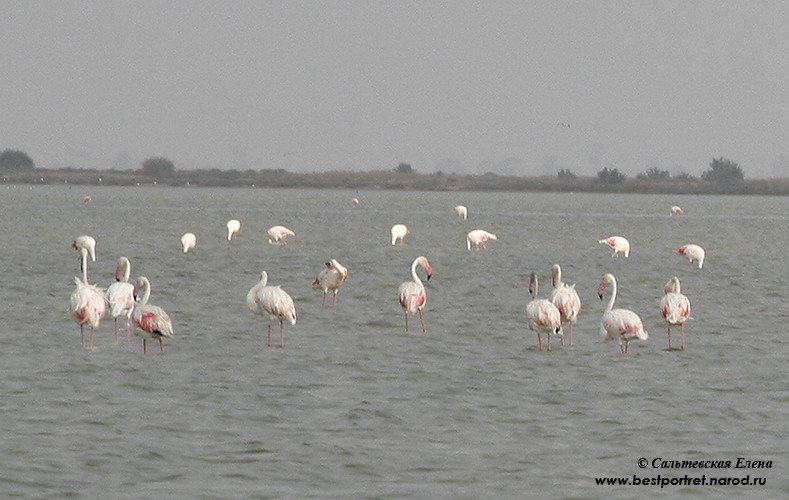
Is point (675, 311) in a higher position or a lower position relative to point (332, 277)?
higher

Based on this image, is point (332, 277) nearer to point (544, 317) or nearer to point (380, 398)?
point (544, 317)

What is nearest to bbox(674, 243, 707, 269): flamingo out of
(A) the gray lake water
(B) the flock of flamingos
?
(A) the gray lake water

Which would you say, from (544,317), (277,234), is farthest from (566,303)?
(277,234)

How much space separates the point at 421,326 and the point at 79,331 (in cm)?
535

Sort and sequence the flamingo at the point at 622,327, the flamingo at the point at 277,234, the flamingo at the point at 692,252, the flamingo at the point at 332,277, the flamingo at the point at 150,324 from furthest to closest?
the flamingo at the point at 277,234, the flamingo at the point at 692,252, the flamingo at the point at 332,277, the flamingo at the point at 622,327, the flamingo at the point at 150,324

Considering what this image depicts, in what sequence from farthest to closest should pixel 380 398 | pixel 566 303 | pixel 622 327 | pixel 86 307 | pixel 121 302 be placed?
pixel 121 302, pixel 566 303, pixel 86 307, pixel 622 327, pixel 380 398

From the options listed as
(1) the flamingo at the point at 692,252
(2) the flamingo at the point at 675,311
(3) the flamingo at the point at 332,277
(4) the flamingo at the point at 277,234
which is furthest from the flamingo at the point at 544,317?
(4) the flamingo at the point at 277,234

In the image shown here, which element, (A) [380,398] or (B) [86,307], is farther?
(B) [86,307]

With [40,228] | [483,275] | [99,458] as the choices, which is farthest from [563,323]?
[40,228]

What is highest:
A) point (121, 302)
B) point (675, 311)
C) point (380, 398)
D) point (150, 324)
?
point (675, 311)

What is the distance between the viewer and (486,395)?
1562 centimetres

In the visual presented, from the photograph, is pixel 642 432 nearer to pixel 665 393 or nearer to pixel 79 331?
pixel 665 393

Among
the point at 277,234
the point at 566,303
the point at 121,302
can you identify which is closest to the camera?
the point at 566,303

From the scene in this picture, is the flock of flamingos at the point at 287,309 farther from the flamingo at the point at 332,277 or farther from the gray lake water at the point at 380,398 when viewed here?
the flamingo at the point at 332,277
